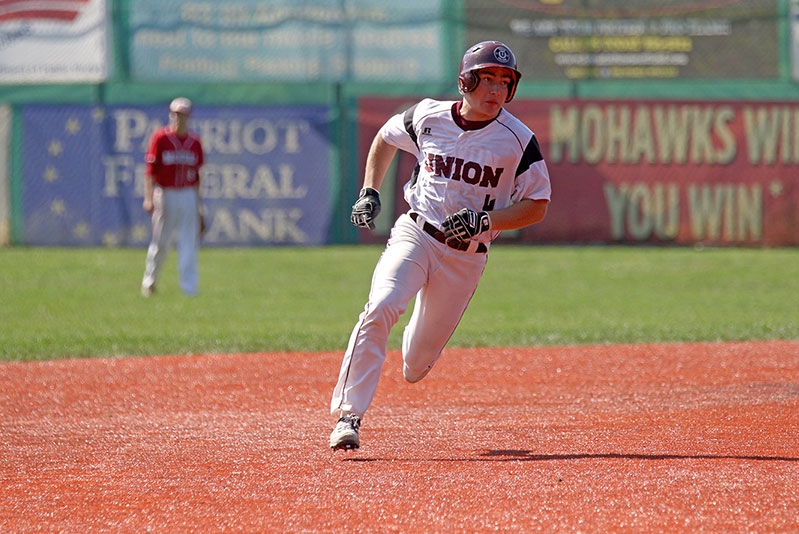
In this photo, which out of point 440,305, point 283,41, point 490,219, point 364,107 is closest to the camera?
point 490,219

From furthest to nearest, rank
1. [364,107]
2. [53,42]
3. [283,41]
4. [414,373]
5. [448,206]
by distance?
1. [283,41]
2. [364,107]
3. [53,42]
4. [414,373]
5. [448,206]

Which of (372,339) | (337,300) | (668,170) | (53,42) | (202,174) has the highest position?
(53,42)

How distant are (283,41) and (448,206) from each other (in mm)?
14897

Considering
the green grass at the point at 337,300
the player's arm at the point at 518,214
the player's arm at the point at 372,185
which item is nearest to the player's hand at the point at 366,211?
the player's arm at the point at 372,185

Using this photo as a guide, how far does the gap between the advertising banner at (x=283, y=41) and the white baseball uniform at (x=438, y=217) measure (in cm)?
1433

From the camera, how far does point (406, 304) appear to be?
Result: 5.54 metres

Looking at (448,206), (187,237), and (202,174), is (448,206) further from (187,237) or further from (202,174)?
(202,174)

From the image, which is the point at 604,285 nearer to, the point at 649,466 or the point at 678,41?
the point at 678,41

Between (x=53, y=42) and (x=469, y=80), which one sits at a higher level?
(x=469, y=80)

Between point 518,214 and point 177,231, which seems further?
point 177,231

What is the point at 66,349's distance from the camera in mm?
9531

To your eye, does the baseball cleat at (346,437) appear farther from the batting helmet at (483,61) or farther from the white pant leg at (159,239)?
the white pant leg at (159,239)

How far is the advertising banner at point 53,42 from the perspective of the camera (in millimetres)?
19688

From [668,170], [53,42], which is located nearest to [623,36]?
[668,170]
